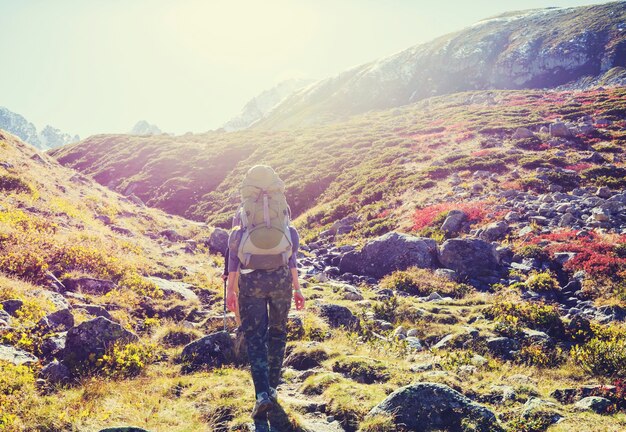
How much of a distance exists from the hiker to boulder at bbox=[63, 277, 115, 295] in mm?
6516

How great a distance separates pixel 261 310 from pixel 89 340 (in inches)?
137

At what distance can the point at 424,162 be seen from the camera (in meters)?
31.2

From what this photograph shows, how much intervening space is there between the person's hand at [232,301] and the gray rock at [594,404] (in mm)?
4925

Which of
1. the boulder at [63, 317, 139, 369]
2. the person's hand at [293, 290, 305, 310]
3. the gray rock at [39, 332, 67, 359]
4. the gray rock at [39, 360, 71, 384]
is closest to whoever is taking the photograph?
the person's hand at [293, 290, 305, 310]

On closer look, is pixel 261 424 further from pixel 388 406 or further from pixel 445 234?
pixel 445 234

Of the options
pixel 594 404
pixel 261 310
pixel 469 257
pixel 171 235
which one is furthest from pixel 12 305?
pixel 171 235

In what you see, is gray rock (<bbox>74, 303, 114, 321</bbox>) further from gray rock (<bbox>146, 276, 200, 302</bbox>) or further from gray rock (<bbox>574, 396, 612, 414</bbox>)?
gray rock (<bbox>574, 396, 612, 414</bbox>)

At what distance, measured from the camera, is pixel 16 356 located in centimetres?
579

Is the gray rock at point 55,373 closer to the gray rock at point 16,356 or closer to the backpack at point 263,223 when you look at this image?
the gray rock at point 16,356

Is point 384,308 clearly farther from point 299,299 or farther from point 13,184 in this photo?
point 13,184

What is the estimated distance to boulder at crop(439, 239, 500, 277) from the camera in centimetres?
1462

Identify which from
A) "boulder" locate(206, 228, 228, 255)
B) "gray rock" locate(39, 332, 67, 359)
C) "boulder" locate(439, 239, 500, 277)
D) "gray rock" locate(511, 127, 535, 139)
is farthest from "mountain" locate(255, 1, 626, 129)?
"gray rock" locate(39, 332, 67, 359)

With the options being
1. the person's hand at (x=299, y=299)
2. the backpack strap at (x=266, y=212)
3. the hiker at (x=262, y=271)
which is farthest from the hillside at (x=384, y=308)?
the backpack strap at (x=266, y=212)

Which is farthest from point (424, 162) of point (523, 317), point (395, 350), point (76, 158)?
point (76, 158)
